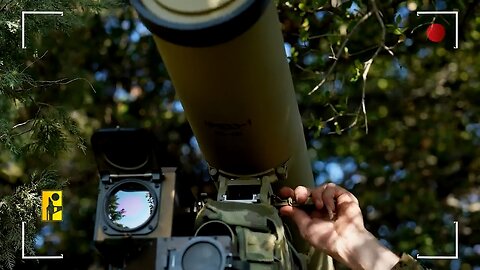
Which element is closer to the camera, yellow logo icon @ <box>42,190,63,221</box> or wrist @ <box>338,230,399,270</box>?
wrist @ <box>338,230,399,270</box>

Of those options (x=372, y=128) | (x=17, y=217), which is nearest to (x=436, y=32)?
(x=17, y=217)

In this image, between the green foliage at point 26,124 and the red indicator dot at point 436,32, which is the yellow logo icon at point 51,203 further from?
the red indicator dot at point 436,32

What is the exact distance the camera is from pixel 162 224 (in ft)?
5.90

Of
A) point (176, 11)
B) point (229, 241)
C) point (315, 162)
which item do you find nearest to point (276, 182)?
point (229, 241)

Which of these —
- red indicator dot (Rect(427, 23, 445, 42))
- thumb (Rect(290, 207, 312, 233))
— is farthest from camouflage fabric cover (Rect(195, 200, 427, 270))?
red indicator dot (Rect(427, 23, 445, 42))

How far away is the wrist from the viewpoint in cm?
208

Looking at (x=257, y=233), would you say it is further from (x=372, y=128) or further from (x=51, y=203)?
(x=372, y=128)

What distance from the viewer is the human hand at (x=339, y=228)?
6.91 feet

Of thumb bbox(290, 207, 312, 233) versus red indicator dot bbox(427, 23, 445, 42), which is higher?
red indicator dot bbox(427, 23, 445, 42)

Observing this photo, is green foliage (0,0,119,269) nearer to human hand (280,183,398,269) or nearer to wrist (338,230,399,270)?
human hand (280,183,398,269)

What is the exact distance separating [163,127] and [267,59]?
4.24 meters

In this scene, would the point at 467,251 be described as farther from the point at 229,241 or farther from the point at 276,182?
the point at 229,241

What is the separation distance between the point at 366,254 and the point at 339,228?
0.43ft

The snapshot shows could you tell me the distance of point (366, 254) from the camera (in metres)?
2.11
